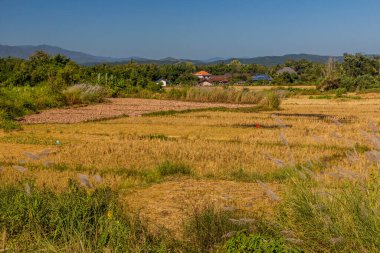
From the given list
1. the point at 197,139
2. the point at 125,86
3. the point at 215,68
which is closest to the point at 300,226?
the point at 197,139

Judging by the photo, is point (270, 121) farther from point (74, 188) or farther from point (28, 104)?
point (74, 188)

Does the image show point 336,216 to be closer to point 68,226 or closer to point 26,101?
point 68,226

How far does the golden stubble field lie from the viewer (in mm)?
7469

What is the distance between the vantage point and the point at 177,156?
472 inches

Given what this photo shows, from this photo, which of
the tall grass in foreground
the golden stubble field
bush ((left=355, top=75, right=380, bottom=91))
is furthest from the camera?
bush ((left=355, top=75, right=380, bottom=91))

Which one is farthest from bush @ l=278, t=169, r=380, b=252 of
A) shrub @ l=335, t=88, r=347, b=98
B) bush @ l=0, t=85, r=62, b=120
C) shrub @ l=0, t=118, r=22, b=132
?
shrub @ l=335, t=88, r=347, b=98

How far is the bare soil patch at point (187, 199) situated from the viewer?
6.65 metres

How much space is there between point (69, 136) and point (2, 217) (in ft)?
36.6

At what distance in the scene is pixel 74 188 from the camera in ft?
20.5

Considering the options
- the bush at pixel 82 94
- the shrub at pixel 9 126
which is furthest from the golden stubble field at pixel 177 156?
the bush at pixel 82 94

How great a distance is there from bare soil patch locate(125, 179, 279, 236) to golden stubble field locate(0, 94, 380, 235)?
1 centimetres

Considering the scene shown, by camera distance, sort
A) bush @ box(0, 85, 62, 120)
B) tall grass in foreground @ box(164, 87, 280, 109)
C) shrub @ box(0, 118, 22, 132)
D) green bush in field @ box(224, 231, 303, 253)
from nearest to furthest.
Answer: green bush in field @ box(224, 231, 303, 253) → shrub @ box(0, 118, 22, 132) → bush @ box(0, 85, 62, 120) → tall grass in foreground @ box(164, 87, 280, 109)

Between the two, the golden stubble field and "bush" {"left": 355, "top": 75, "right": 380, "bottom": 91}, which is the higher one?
the golden stubble field

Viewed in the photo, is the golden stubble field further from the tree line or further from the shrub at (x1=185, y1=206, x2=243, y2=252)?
the tree line
